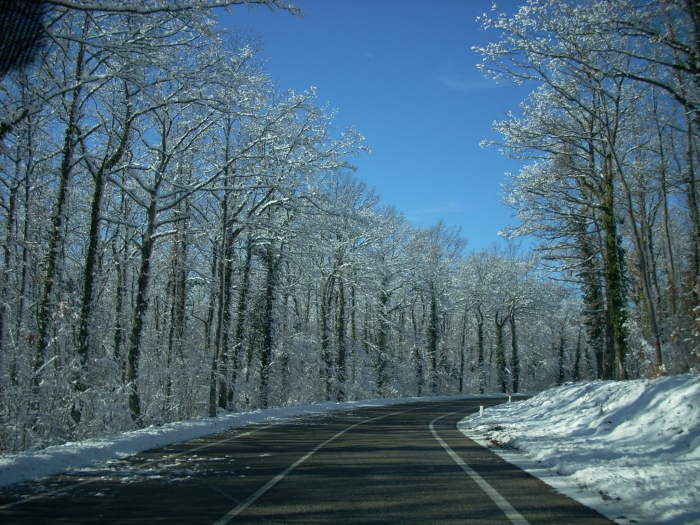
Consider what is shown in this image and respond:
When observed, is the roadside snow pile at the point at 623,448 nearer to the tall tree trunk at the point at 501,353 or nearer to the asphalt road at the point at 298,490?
the asphalt road at the point at 298,490

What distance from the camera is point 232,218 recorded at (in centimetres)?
2427

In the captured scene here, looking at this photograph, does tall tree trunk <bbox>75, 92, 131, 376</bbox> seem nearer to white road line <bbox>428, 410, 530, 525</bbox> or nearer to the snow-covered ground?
the snow-covered ground

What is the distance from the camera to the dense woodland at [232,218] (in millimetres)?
13008

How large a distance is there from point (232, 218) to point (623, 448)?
18546mm

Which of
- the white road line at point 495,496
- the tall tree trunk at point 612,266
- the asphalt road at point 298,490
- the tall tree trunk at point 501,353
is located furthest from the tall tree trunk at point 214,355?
the tall tree trunk at point 501,353

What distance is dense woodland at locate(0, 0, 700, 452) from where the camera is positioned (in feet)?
42.7

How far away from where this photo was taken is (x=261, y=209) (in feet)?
84.7

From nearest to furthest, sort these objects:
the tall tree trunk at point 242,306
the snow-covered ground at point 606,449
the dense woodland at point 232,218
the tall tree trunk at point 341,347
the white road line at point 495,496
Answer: the white road line at point 495,496, the snow-covered ground at point 606,449, the dense woodland at point 232,218, the tall tree trunk at point 242,306, the tall tree trunk at point 341,347

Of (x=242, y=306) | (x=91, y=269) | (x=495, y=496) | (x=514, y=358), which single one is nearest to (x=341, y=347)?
(x=242, y=306)

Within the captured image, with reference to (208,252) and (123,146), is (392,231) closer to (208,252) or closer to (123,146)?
(208,252)

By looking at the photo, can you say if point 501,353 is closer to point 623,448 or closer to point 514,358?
point 514,358

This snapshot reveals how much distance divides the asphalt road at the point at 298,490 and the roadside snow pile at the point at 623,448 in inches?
23.5

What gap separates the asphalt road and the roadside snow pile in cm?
60

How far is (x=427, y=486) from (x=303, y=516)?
2416mm
